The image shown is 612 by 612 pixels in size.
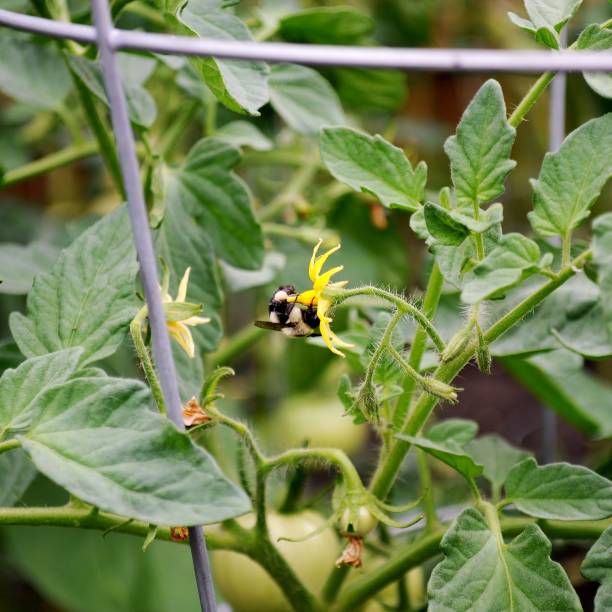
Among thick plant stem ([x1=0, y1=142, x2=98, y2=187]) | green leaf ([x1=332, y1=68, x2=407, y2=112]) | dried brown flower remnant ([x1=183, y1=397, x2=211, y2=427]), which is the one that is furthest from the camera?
green leaf ([x1=332, y1=68, x2=407, y2=112])

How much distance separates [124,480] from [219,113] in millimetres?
500

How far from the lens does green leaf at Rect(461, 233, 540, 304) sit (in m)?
0.33

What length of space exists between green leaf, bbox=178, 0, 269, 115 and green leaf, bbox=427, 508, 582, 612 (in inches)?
8.8

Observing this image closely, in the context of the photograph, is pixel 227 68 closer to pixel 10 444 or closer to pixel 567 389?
pixel 10 444

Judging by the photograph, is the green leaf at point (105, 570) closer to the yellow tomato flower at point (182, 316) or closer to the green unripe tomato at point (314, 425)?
the green unripe tomato at point (314, 425)

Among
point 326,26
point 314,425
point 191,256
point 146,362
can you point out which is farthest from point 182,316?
point 314,425

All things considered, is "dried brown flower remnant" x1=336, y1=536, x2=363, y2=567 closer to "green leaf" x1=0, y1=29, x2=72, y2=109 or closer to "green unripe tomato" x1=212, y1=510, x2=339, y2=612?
"green unripe tomato" x1=212, y1=510, x2=339, y2=612

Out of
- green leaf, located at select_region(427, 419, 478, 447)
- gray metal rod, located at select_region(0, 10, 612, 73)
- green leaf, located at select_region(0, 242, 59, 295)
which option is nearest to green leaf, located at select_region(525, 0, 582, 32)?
gray metal rod, located at select_region(0, 10, 612, 73)

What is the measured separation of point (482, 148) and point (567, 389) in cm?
40

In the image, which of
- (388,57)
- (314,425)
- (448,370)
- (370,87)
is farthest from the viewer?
(314,425)

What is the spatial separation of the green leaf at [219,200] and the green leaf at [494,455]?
186mm

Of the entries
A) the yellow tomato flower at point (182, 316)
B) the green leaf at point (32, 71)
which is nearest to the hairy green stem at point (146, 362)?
the yellow tomato flower at point (182, 316)

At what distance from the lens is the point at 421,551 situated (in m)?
0.44

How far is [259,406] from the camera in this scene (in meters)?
1.01
